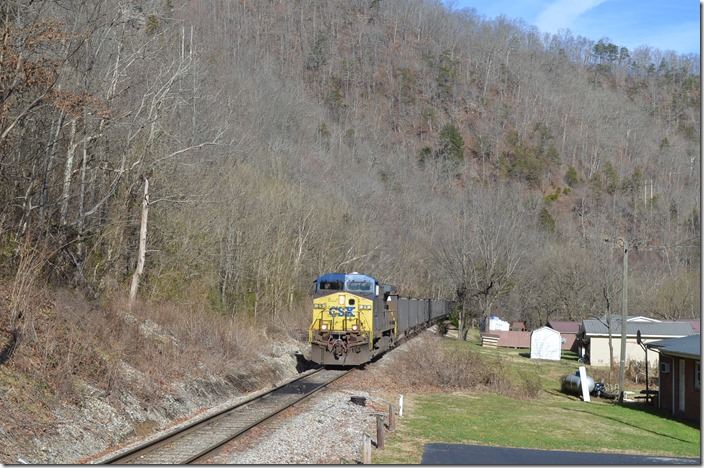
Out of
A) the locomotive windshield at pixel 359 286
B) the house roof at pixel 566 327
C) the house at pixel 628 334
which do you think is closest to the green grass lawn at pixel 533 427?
the locomotive windshield at pixel 359 286

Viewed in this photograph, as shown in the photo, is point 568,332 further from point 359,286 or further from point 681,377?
point 359,286

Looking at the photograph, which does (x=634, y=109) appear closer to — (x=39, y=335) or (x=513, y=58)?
(x=513, y=58)

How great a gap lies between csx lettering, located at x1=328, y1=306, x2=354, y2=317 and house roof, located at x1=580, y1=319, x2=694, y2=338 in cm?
2699

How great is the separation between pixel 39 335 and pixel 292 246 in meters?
28.9

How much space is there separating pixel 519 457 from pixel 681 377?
15919 millimetres

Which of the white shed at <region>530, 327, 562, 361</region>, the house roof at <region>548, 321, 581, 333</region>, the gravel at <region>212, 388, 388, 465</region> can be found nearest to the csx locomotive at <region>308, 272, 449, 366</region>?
the gravel at <region>212, 388, 388, 465</region>

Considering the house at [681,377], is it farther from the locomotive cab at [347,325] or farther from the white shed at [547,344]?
the white shed at [547,344]

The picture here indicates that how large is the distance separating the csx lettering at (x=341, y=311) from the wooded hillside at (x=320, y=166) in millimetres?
5736

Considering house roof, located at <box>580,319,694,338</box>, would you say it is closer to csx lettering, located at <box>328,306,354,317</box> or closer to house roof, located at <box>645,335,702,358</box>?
house roof, located at <box>645,335,702,358</box>

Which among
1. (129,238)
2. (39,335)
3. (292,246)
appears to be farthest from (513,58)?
(39,335)

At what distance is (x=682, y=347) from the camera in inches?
1070

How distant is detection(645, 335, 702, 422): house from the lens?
25656mm

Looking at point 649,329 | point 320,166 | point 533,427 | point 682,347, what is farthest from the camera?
point 320,166

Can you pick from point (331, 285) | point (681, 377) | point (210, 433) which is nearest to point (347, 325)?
point (331, 285)
